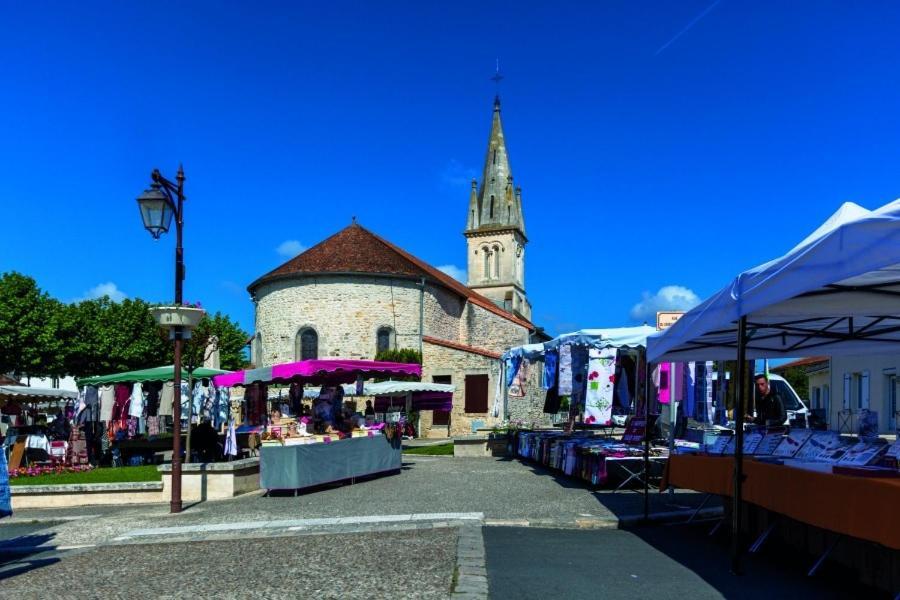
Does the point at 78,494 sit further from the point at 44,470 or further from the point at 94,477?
the point at 44,470

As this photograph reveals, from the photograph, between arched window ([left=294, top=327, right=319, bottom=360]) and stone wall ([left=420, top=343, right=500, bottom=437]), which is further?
arched window ([left=294, top=327, right=319, bottom=360])

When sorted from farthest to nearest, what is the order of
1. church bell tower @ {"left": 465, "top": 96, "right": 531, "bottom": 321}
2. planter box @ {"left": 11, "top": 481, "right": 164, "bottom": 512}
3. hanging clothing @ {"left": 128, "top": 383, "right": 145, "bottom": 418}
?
church bell tower @ {"left": 465, "top": 96, "right": 531, "bottom": 321}
hanging clothing @ {"left": 128, "top": 383, "right": 145, "bottom": 418}
planter box @ {"left": 11, "top": 481, "right": 164, "bottom": 512}

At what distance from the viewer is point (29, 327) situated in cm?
3706

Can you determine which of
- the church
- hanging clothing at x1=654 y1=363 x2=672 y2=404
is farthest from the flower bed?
the church

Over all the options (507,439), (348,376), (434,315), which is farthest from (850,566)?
(434,315)

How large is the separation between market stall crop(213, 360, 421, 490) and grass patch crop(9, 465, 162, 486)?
7.71ft

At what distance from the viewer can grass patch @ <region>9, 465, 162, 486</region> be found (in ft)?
44.4

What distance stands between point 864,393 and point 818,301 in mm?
28953

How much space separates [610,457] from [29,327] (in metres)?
35.0

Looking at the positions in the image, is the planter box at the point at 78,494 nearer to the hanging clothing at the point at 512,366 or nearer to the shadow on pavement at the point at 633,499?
the shadow on pavement at the point at 633,499

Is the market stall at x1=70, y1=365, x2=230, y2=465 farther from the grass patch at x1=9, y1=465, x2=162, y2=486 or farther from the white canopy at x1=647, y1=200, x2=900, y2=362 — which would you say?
the white canopy at x1=647, y1=200, x2=900, y2=362

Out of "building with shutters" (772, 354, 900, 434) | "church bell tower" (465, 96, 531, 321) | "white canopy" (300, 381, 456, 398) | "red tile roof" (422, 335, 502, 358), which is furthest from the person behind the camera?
"church bell tower" (465, 96, 531, 321)

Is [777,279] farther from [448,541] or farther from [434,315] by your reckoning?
[434,315]

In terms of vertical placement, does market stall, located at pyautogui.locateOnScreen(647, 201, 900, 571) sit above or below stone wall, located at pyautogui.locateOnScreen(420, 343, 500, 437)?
above
